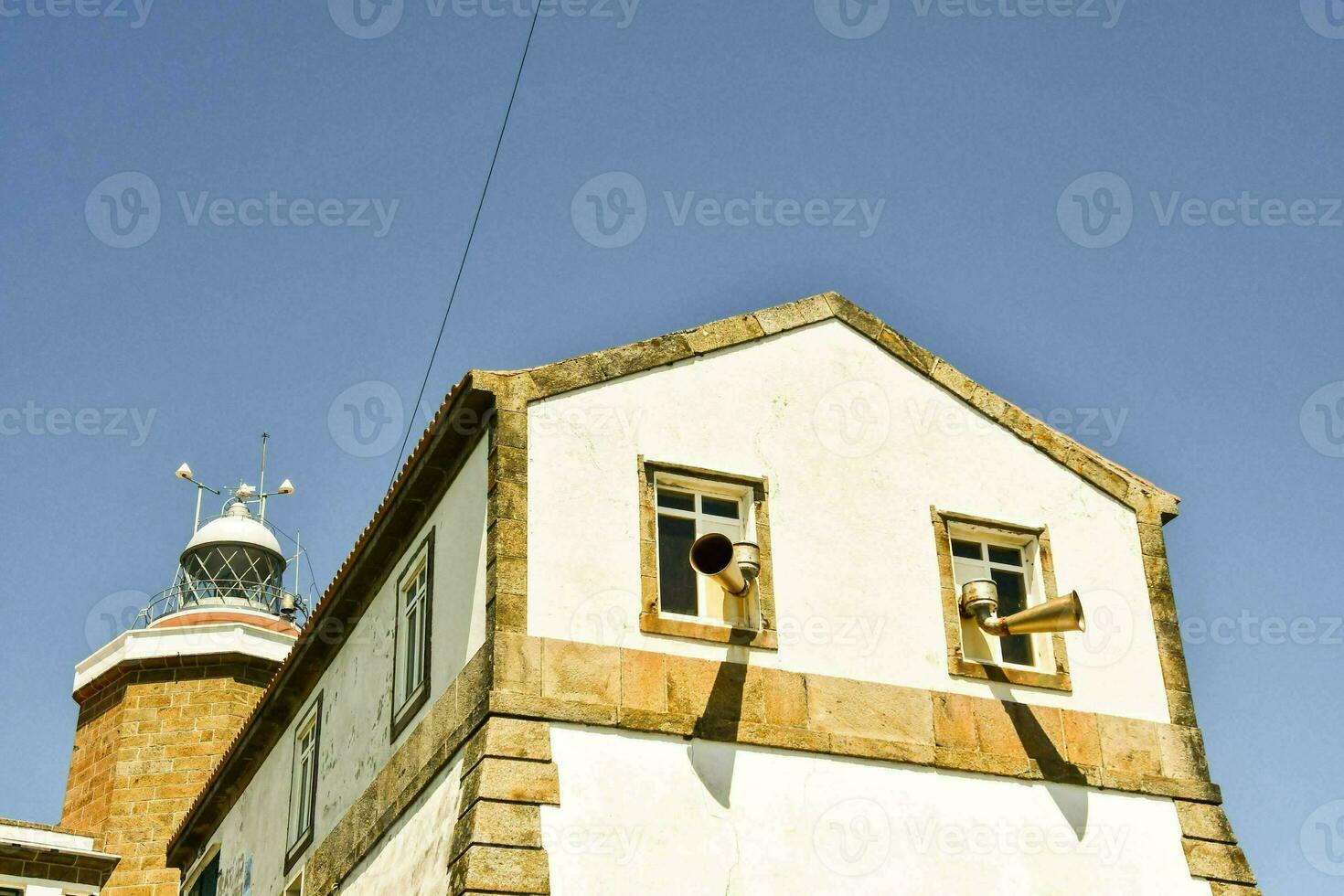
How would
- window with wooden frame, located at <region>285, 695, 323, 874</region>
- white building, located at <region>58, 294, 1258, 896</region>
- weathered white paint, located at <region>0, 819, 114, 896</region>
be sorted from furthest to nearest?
weathered white paint, located at <region>0, 819, 114, 896</region>
window with wooden frame, located at <region>285, 695, 323, 874</region>
white building, located at <region>58, 294, 1258, 896</region>

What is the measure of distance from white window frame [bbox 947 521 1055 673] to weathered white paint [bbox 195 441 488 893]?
14.2 ft

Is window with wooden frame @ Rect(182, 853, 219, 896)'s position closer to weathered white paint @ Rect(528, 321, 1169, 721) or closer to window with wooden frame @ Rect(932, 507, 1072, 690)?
weathered white paint @ Rect(528, 321, 1169, 721)

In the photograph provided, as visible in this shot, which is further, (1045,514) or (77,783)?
(77,783)

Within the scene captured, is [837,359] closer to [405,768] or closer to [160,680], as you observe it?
[405,768]

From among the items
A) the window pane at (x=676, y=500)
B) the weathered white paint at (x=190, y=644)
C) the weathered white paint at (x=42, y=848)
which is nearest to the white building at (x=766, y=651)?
the window pane at (x=676, y=500)

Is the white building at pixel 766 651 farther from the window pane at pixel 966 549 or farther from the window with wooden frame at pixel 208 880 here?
the window with wooden frame at pixel 208 880

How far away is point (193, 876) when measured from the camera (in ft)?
72.2

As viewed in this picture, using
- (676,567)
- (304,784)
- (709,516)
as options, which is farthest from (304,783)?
(709,516)

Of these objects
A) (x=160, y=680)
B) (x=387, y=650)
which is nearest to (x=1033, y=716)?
(x=387, y=650)

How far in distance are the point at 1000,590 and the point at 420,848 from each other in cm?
567

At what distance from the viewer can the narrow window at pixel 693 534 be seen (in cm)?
1321

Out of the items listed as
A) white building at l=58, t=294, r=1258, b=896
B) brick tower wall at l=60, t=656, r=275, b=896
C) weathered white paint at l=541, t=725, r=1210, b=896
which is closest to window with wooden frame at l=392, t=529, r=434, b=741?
white building at l=58, t=294, r=1258, b=896

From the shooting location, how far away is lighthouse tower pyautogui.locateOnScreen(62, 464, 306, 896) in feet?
87.4

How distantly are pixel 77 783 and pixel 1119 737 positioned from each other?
67.8ft
